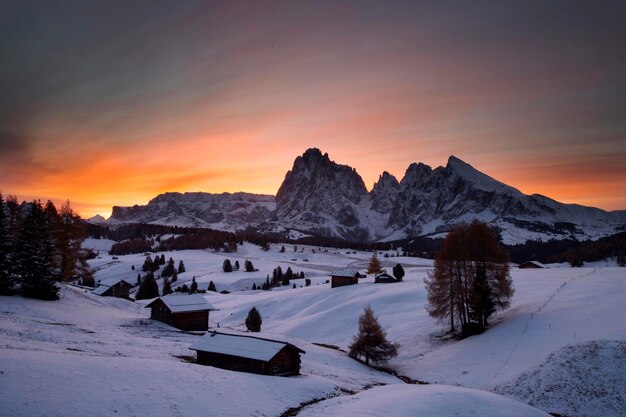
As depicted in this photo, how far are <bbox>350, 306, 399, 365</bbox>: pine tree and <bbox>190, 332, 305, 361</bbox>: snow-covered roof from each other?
39.9ft

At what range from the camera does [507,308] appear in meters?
52.1

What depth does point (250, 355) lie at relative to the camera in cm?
3456

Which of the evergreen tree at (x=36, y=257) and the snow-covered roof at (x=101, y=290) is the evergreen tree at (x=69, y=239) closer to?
the evergreen tree at (x=36, y=257)

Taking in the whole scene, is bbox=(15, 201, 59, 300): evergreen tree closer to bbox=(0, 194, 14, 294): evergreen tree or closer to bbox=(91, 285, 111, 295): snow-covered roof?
bbox=(0, 194, 14, 294): evergreen tree

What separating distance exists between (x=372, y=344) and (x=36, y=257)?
43.4 meters

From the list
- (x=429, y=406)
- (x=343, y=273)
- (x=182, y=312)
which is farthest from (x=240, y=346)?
(x=343, y=273)

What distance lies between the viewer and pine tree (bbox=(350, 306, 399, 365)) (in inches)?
1816

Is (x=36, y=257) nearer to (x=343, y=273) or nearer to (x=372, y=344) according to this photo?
(x=372, y=344)

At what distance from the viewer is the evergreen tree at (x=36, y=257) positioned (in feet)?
168

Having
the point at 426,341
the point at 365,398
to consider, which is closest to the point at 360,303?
the point at 426,341

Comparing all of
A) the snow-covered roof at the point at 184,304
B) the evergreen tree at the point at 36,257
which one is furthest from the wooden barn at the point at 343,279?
the evergreen tree at the point at 36,257

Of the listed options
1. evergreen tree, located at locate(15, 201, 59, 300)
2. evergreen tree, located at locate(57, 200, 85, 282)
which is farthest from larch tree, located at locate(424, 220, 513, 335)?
evergreen tree, located at locate(57, 200, 85, 282)

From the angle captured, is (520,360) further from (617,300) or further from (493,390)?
(617,300)

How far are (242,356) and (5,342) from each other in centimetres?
1696
